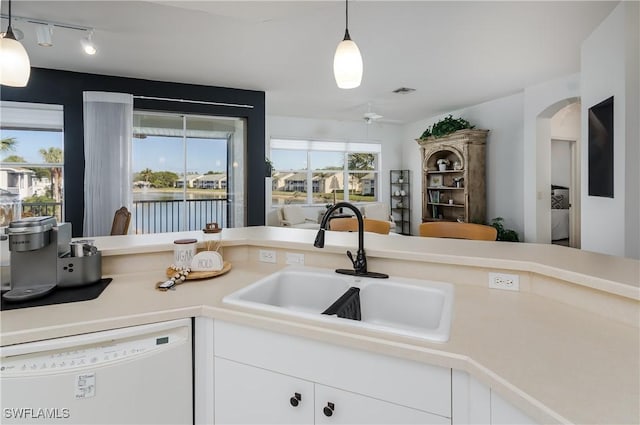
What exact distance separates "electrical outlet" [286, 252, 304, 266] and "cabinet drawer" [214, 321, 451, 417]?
2.13 feet

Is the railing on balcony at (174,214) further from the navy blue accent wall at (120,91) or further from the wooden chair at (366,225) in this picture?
the wooden chair at (366,225)

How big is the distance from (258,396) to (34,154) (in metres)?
4.59

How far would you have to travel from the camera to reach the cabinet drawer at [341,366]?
87 cm

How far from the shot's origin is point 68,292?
1.35 m

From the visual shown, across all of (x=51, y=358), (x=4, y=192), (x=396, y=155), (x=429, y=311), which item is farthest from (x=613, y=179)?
(x=396, y=155)

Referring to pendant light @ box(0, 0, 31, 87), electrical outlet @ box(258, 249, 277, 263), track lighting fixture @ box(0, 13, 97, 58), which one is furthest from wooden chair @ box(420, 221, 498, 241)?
track lighting fixture @ box(0, 13, 97, 58)

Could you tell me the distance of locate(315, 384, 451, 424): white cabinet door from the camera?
2.92 ft

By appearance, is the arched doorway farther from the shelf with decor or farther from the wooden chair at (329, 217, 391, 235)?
the wooden chair at (329, 217, 391, 235)

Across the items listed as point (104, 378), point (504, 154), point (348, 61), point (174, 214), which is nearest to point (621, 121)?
point (348, 61)

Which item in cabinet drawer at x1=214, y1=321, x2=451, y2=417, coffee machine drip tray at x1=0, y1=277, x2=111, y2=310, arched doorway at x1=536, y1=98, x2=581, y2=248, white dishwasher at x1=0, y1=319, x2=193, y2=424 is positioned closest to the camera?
cabinet drawer at x1=214, y1=321, x2=451, y2=417

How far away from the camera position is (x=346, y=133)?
7.50 metres

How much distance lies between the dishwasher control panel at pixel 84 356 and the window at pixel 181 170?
3841mm

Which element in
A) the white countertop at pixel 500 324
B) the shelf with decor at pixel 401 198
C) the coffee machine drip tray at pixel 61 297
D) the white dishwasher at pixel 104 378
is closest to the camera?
the white countertop at pixel 500 324

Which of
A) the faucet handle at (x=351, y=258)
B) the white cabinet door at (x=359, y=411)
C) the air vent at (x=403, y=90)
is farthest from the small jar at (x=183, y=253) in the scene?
the air vent at (x=403, y=90)
